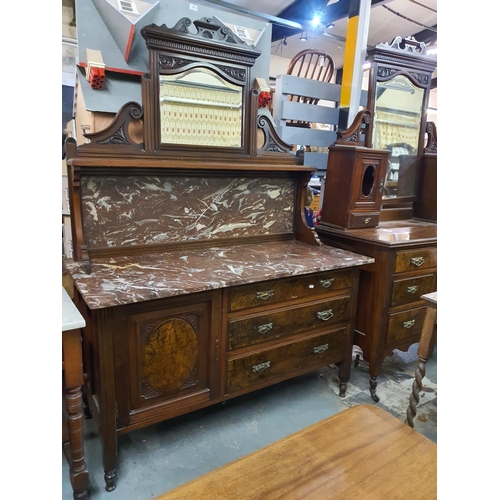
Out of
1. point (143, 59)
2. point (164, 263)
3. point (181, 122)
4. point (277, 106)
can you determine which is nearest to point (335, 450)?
point (164, 263)

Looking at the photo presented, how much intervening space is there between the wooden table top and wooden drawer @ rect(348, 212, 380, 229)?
1.44 meters

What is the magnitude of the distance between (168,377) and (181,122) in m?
1.18

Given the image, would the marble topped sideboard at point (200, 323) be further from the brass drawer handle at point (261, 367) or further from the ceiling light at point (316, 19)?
the ceiling light at point (316, 19)

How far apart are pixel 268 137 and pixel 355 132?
62cm

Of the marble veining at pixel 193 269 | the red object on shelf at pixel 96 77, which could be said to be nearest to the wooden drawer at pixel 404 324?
the marble veining at pixel 193 269

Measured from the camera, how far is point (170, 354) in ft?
5.25

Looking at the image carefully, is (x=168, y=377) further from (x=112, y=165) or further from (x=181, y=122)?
(x=181, y=122)

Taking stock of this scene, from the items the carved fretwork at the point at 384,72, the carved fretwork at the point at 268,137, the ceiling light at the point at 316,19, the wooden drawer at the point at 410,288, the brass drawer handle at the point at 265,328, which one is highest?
the ceiling light at the point at 316,19

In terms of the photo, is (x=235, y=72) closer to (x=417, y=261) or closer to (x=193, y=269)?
(x=193, y=269)

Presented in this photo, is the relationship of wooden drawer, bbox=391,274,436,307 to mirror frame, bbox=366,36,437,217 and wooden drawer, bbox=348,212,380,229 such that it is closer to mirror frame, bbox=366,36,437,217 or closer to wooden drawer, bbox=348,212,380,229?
wooden drawer, bbox=348,212,380,229

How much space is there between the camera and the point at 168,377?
1618 mm

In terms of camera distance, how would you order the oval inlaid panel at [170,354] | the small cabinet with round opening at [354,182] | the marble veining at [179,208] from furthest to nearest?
1. the small cabinet with round opening at [354,182]
2. the marble veining at [179,208]
3. the oval inlaid panel at [170,354]

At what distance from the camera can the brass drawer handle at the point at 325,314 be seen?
6.49 ft

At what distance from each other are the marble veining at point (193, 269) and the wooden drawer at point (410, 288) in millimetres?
279
